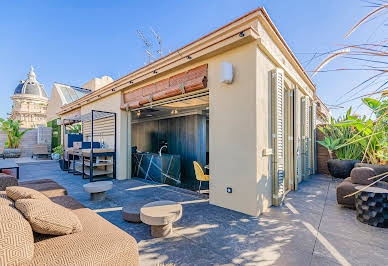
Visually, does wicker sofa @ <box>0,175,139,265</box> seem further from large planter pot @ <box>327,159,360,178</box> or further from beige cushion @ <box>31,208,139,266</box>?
large planter pot @ <box>327,159,360,178</box>

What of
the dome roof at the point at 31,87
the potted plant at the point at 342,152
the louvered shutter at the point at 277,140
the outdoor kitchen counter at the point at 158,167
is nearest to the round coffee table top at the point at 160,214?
the louvered shutter at the point at 277,140

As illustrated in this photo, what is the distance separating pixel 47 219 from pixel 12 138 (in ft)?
55.3

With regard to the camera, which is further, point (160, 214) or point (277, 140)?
point (277, 140)

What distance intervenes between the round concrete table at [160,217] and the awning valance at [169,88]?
2.60m

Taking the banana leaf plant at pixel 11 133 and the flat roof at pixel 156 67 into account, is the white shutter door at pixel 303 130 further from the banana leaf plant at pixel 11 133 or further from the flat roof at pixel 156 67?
the banana leaf plant at pixel 11 133

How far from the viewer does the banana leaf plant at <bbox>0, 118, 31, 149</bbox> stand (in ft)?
41.9

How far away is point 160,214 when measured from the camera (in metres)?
2.52

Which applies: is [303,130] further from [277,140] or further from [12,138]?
[12,138]

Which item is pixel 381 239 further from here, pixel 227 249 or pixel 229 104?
pixel 229 104

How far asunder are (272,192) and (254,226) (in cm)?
118

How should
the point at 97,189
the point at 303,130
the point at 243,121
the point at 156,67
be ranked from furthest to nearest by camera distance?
1. the point at 303,130
2. the point at 156,67
3. the point at 97,189
4. the point at 243,121

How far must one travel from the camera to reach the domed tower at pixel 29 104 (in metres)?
28.2

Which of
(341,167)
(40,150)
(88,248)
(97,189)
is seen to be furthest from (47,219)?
(40,150)

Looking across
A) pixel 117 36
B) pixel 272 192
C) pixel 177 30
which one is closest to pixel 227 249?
pixel 272 192
